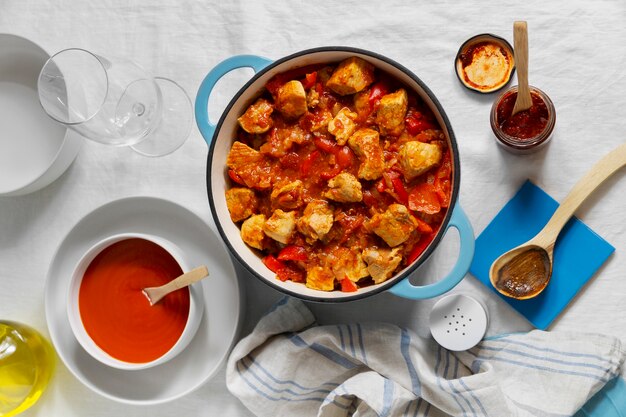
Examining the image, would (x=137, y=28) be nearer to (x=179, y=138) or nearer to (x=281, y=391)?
(x=179, y=138)

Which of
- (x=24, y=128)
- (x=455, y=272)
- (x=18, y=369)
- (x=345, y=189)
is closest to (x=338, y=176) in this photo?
(x=345, y=189)

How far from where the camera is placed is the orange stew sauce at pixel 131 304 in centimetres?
260

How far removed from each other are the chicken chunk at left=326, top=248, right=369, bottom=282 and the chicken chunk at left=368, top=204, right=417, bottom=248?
0.12 m

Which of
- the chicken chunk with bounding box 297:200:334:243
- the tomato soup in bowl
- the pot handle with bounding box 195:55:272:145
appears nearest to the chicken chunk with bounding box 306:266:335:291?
the chicken chunk with bounding box 297:200:334:243

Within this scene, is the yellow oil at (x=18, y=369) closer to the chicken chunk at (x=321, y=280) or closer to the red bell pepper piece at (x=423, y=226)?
the chicken chunk at (x=321, y=280)

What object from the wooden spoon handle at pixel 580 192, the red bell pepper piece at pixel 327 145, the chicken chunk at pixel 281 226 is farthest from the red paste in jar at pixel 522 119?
the chicken chunk at pixel 281 226

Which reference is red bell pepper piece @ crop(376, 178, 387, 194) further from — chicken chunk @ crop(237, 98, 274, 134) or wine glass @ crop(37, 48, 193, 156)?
wine glass @ crop(37, 48, 193, 156)

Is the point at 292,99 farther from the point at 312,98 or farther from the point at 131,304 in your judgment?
the point at 131,304

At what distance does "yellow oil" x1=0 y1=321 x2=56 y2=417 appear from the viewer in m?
2.84

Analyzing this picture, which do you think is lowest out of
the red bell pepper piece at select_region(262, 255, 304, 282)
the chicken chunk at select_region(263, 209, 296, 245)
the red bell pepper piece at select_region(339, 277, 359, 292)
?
the red bell pepper piece at select_region(262, 255, 304, 282)

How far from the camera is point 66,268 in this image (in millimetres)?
2736

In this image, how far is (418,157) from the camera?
2.27 meters

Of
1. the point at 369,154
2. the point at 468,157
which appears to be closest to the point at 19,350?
the point at 369,154

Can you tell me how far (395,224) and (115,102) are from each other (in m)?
1.17
